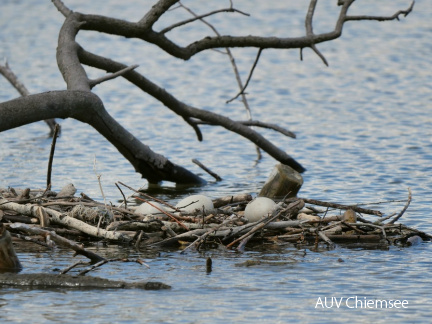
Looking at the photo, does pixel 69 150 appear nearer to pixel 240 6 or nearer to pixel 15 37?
pixel 15 37

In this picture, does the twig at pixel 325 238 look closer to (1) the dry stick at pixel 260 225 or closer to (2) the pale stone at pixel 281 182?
(1) the dry stick at pixel 260 225

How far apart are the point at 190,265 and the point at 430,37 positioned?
23265mm

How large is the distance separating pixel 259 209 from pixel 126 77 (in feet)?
14.1

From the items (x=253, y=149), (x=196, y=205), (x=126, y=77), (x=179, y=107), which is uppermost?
(x=126, y=77)

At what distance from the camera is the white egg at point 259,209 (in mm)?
9305

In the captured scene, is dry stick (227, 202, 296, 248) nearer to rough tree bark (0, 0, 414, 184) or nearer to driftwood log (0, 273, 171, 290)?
driftwood log (0, 273, 171, 290)

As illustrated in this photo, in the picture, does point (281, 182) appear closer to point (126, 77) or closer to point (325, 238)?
point (325, 238)

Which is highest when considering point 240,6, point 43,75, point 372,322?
point 240,6

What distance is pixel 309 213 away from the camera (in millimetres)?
10023

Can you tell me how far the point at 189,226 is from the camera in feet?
30.4

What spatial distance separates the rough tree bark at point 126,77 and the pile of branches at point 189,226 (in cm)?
86

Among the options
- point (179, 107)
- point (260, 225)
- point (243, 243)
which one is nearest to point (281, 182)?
point (243, 243)

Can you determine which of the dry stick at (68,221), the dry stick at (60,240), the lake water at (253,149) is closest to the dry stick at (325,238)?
the lake water at (253,149)

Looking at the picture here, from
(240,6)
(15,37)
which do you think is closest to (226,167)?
(15,37)
